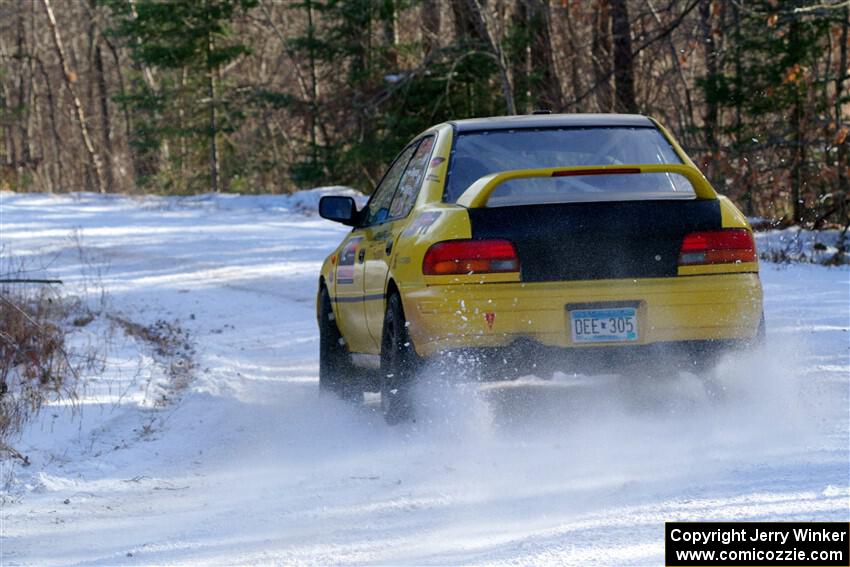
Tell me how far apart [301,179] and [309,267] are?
42.5ft

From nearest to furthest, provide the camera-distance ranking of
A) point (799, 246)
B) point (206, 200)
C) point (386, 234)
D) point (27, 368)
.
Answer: point (386, 234) → point (27, 368) → point (799, 246) → point (206, 200)

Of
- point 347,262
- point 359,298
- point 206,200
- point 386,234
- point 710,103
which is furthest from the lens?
point 206,200

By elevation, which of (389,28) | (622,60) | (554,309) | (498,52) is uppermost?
(389,28)

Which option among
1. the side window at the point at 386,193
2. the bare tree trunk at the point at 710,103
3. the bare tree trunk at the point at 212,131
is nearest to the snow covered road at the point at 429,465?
the side window at the point at 386,193

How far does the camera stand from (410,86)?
82.0 ft

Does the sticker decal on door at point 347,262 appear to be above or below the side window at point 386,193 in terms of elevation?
below

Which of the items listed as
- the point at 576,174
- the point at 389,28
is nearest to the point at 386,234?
the point at 576,174

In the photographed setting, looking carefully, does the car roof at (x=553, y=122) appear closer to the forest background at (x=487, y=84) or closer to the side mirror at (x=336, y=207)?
the side mirror at (x=336, y=207)

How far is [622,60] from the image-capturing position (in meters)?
23.1

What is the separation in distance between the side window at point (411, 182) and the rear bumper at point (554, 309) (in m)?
1.13

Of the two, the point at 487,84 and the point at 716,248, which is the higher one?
the point at 716,248

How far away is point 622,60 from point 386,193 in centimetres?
1595

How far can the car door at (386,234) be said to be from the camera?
273 inches

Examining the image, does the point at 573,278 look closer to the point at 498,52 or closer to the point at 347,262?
the point at 347,262
